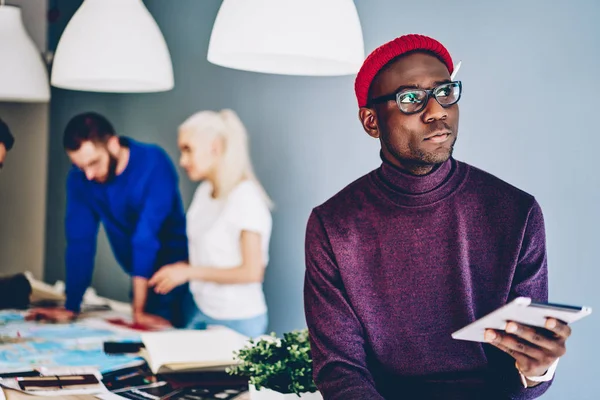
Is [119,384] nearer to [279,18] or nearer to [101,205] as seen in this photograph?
[279,18]

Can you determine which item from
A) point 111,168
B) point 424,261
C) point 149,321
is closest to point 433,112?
point 424,261

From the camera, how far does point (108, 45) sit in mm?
2213

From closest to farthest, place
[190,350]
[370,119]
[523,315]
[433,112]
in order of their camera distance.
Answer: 1. [523,315]
2. [433,112]
3. [370,119]
4. [190,350]

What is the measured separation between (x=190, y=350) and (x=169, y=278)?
1253 millimetres

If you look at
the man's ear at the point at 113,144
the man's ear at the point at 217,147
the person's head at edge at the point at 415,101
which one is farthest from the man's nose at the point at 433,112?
the man's ear at the point at 113,144

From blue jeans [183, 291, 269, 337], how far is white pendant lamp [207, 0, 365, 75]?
1611 millimetres

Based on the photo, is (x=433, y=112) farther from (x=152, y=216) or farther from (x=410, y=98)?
(x=152, y=216)

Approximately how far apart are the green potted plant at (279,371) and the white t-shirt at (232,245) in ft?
4.73

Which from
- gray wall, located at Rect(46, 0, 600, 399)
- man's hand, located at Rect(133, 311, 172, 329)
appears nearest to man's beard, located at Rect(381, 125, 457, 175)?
gray wall, located at Rect(46, 0, 600, 399)

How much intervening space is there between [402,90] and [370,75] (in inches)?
3.6

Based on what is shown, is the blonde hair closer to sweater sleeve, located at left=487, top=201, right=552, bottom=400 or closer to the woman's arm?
the woman's arm

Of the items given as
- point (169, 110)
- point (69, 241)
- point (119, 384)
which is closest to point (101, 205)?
point (69, 241)

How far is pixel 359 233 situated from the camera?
1.47m

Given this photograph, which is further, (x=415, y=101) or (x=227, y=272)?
(x=227, y=272)
